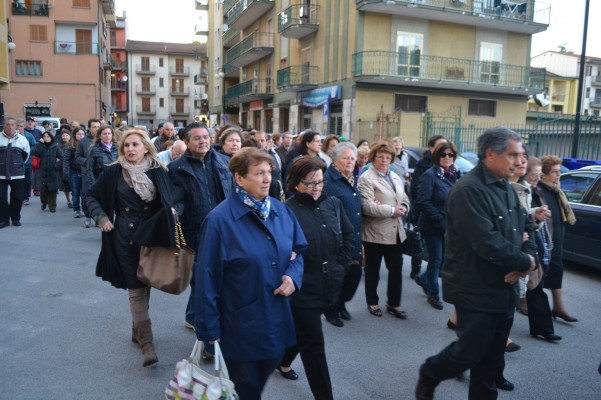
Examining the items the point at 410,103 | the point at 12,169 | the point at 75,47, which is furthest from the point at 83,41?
the point at 12,169

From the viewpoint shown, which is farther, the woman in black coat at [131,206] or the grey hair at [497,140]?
the woman in black coat at [131,206]

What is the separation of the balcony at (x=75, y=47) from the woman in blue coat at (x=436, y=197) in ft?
127

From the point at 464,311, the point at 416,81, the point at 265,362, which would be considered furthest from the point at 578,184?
the point at 416,81

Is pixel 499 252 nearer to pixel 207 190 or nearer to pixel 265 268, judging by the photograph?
pixel 265 268

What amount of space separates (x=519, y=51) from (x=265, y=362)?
2937 cm

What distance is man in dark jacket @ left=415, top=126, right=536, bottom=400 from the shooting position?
124 inches

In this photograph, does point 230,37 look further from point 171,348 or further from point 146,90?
point 171,348

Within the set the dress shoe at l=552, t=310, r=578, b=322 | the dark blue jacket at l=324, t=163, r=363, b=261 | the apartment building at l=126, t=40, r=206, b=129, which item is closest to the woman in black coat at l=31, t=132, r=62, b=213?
the dark blue jacket at l=324, t=163, r=363, b=261

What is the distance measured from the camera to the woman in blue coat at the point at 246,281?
278cm

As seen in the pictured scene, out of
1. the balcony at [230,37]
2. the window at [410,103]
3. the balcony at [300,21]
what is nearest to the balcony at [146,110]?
the balcony at [230,37]

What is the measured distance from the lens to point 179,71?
262 ft

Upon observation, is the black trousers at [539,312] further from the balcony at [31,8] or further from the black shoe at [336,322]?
the balcony at [31,8]

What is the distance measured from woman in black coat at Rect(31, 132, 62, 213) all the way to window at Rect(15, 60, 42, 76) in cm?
3036

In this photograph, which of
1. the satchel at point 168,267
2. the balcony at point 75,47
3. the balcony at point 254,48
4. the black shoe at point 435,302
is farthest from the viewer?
the balcony at point 75,47
